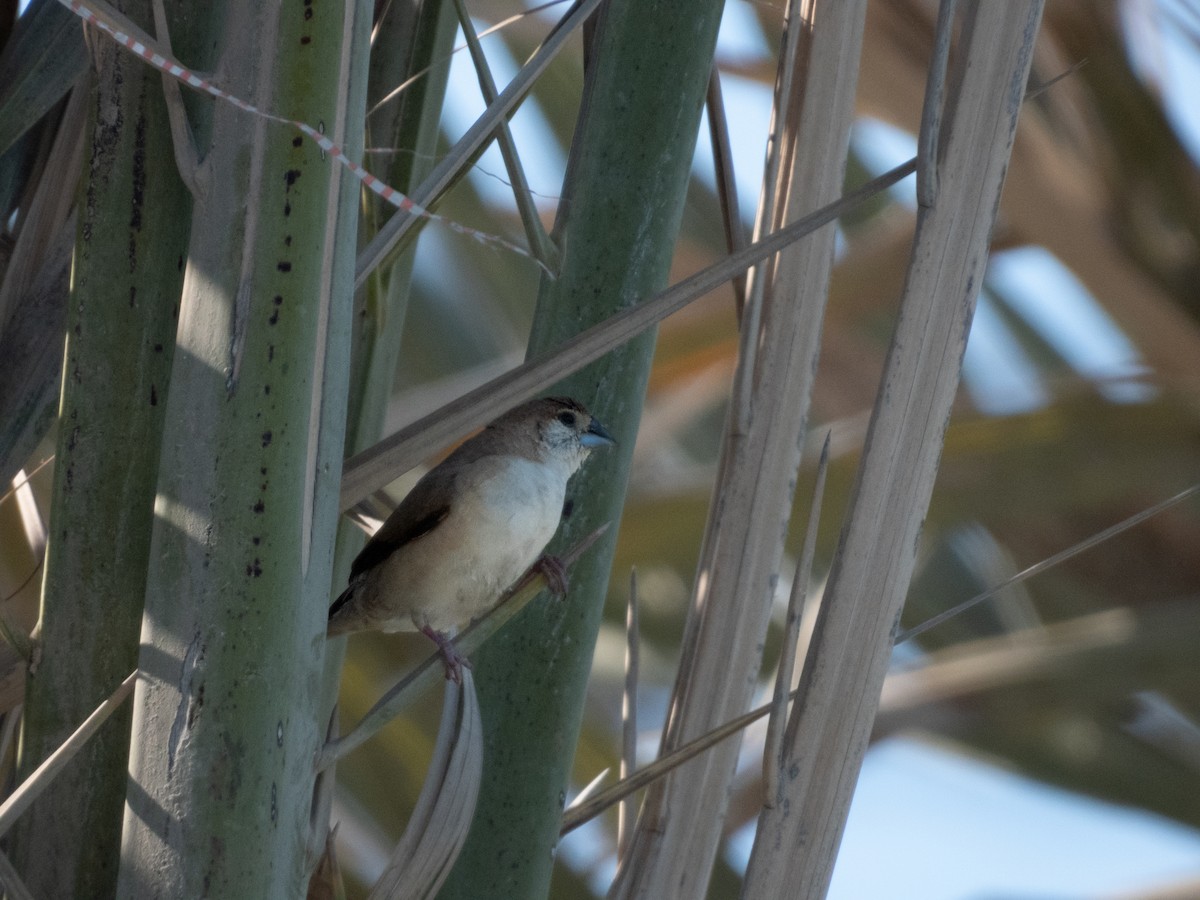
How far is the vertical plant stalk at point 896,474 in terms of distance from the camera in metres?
1.40

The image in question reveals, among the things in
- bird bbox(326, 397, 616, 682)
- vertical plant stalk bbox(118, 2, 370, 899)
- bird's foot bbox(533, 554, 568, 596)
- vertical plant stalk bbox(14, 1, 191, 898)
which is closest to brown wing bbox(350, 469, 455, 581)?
bird bbox(326, 397, 616, 682)

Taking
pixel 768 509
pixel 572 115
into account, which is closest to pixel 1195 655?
pixel 768 509

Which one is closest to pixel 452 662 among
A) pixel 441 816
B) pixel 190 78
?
pixel 441 816

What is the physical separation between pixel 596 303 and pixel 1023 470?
235cm

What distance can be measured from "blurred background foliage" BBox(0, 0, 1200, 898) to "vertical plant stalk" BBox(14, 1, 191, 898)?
1.72 meters

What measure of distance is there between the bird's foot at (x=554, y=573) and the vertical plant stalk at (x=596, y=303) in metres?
0.02

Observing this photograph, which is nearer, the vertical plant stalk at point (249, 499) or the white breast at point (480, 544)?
the vertical plant stalk at point (249, 499)

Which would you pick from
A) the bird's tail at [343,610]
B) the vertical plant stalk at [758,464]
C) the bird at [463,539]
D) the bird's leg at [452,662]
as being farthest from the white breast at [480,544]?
the bird's leg at [452,662]

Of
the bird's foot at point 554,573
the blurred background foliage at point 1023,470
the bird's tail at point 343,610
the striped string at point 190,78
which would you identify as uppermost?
the blurred background foliage at point 1023,470

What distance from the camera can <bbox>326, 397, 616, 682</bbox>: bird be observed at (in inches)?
91.9

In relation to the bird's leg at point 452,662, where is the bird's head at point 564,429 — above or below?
above

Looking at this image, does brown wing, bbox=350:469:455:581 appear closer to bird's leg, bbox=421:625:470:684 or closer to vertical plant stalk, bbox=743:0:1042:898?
bird's leg, bbox=421:625:470:684

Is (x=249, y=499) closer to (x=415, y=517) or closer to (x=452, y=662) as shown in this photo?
(x=452, y=662)

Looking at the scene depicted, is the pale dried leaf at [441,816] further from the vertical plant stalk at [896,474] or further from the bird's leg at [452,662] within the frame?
the vertical plant stalk at [896,474]
